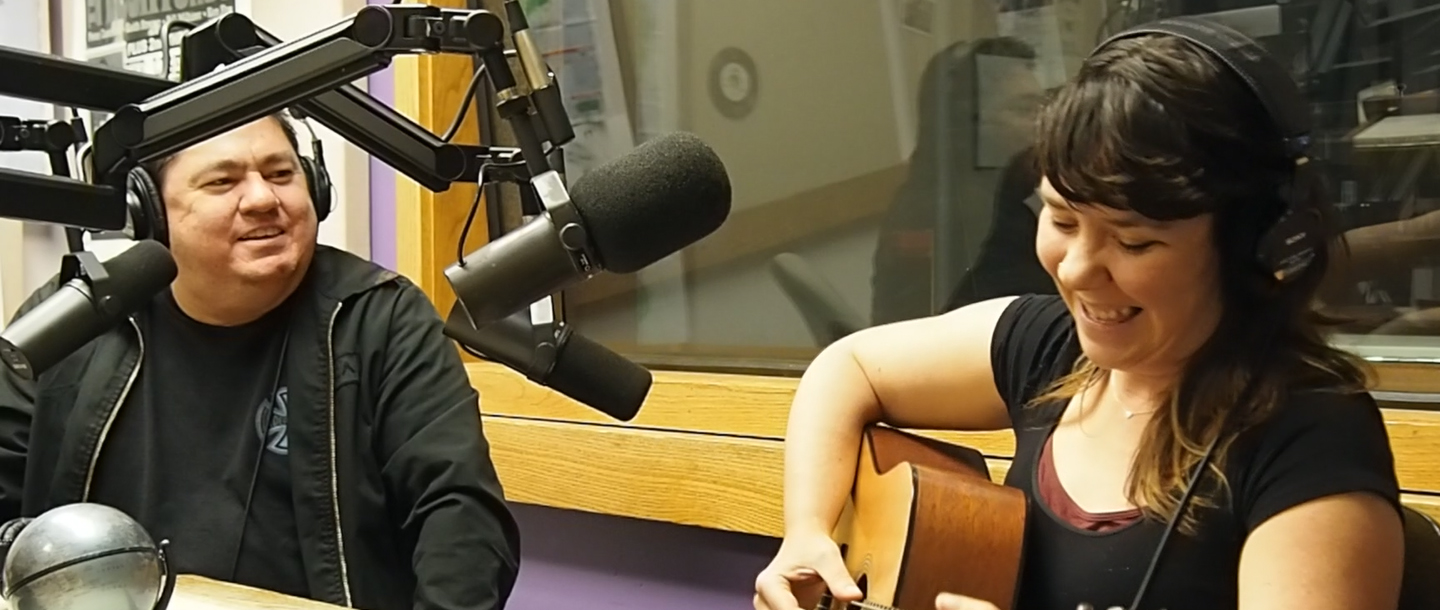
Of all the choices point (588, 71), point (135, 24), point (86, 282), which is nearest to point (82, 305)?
point (86, 282)

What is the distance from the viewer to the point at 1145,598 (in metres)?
1.00

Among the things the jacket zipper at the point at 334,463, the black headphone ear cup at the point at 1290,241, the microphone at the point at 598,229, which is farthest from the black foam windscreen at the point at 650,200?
the jacket zipper at the point at 334,463

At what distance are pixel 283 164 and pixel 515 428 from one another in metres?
0.59

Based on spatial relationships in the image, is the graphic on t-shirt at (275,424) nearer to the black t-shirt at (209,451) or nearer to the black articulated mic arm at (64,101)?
the black t-shirt at (209,451)

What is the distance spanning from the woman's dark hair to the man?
84 cm

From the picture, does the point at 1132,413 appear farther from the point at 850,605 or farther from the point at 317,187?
the point at 317,187

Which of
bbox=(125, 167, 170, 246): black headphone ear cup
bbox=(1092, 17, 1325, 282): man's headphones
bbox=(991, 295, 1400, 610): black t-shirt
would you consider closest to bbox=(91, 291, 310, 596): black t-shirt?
bbox=(125, 167, 170, 246): black headphone ear cup

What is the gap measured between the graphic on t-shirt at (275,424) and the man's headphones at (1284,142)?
1.19 meters

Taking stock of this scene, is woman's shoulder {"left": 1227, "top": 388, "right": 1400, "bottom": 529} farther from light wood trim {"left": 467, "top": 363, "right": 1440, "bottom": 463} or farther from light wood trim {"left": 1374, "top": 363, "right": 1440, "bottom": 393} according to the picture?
light wood trim {"left": 467, "top": 363, "right": 1440, "bottom": 463}

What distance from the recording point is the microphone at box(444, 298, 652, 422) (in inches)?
35.2

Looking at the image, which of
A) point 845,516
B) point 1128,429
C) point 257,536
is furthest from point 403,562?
point 1128,429

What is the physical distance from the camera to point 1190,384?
3.42 ft

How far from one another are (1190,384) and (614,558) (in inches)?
47.4

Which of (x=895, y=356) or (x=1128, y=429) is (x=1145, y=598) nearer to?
(x=1128, y=429)
